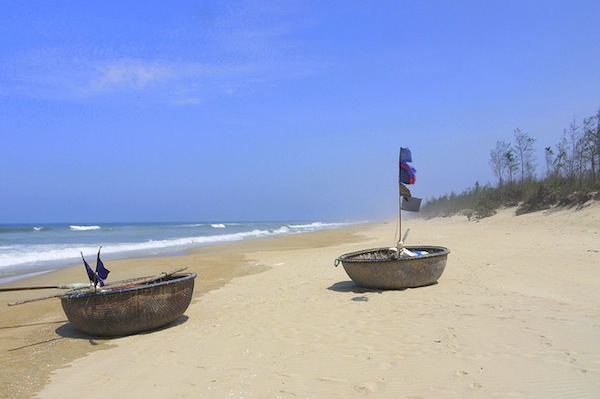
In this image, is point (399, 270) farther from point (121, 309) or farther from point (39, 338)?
point (39, 338)

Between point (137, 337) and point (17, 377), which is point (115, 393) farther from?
point (137, 337)

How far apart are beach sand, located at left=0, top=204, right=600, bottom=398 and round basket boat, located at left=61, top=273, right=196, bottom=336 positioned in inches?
7.6

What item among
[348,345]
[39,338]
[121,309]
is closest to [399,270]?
[348,345]

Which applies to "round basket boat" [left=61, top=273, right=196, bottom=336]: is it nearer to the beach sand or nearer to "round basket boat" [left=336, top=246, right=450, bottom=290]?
the beach sand

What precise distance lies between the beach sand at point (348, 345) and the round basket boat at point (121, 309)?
19 cm

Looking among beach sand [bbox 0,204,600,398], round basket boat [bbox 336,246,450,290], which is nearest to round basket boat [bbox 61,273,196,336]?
beach sand [bbox 0,204,600,398]

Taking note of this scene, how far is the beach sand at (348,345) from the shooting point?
155 inches

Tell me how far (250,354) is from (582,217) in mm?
19588

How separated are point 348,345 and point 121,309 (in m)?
3.60

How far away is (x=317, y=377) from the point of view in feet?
13.9

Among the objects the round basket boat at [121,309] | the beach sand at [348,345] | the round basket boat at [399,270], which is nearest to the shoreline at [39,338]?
the beach sand at [348,345]

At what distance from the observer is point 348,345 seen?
512cm

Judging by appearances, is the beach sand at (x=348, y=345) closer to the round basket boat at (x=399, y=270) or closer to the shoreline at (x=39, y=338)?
the shoreline at (x=39, y=338)

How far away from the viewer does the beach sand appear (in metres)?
3.94
